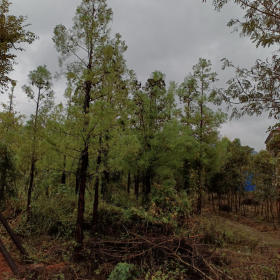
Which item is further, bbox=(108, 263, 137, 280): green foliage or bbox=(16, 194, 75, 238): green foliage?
bbox=(16, 194, 75, 238): green foliage

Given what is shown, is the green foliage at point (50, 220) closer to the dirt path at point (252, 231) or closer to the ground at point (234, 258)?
the ground at point (234, 258)

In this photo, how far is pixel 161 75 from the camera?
1216cm

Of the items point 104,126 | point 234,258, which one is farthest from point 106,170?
point 234,258

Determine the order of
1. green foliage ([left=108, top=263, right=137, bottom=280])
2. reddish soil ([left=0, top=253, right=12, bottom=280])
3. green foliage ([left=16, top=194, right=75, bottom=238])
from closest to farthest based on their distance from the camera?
green foliage ([left=108, top=263, right=137, bottom=280]) < reddish soil ([left=0, top=253, right=12, bottom=280]) < green foliage ([left=16, top=194, right=75, bottom=238])

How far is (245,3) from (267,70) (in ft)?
7.42

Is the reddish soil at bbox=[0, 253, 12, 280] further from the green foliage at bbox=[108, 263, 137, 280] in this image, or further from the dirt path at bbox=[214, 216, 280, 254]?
the dirt path at bbox=[214, 216, 280, 254]

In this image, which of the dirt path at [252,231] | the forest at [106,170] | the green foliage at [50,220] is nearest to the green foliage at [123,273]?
the forest at [106,170]

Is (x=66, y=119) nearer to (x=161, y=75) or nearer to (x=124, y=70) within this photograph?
(x=124, y=70)

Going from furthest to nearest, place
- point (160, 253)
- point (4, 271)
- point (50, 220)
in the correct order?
1. point (50, 220)
2. point (160, 253)
3. point (4, 271)

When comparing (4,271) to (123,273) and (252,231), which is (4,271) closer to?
(123,273)

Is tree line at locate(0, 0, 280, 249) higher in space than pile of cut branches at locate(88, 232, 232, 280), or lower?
higher

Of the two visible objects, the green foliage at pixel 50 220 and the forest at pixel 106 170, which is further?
the green foliage at pixel 50 220

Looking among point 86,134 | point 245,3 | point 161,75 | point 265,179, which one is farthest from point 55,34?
point 265,179

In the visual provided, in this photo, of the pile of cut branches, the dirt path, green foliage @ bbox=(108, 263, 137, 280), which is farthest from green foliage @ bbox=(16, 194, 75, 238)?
the dirt path
